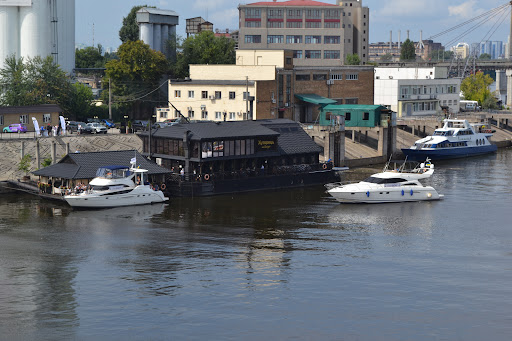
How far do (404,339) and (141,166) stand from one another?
3736cm

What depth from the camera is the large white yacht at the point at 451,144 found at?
334ft

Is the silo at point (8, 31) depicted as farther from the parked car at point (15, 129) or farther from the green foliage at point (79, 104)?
the parked car at point (15, 129)

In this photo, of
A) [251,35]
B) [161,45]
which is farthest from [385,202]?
[251,35]

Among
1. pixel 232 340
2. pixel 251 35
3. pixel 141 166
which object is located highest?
pixel 251 35

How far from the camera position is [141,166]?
69625mm

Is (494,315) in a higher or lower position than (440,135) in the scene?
lower

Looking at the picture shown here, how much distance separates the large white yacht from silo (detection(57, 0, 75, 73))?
56.4 meters

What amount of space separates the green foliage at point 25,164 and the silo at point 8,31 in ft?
145

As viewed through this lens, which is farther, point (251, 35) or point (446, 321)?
point (251, 35)

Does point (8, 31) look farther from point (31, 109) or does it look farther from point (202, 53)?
point (202, 53)

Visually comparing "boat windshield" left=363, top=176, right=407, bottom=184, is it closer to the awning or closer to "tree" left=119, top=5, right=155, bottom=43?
the awning

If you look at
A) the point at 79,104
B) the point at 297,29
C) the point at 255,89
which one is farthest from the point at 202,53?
the point at 297,29

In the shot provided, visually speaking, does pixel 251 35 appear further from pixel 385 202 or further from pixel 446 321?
pixel 446 321

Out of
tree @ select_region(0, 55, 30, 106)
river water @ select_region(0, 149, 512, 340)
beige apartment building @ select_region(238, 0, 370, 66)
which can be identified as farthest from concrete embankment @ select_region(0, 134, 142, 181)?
beige apartment building @ select_region(238, 0, 370, 66)
